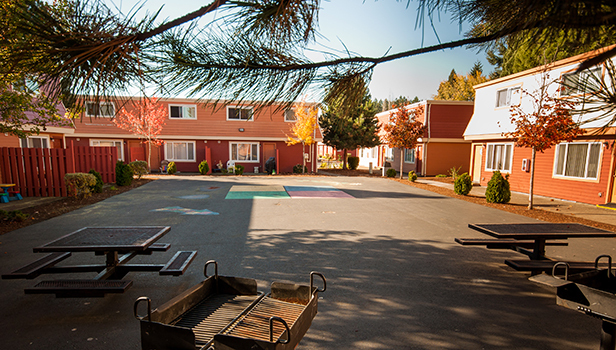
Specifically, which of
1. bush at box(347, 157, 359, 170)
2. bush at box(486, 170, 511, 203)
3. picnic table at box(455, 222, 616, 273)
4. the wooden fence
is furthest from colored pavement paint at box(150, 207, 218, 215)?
bush at box(347, 157, 359, 170)

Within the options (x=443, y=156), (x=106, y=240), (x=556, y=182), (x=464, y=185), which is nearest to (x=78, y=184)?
(x=106, y=240)

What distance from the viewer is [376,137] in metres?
29.4

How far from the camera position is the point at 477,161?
18.7 meters

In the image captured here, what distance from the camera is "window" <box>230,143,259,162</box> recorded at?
84.6 feet

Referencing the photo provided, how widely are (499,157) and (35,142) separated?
24140 mm

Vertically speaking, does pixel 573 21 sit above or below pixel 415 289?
above

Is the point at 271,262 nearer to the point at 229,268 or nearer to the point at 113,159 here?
the point at 229,268

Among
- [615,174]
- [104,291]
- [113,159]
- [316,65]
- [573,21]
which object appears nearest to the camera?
[573,21]

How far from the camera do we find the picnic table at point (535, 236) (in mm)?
4444

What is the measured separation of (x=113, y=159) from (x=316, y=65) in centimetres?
1697

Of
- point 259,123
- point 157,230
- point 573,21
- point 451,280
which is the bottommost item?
point 451,280

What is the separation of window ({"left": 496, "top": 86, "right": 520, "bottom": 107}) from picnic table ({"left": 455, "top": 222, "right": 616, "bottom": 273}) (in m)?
12.3

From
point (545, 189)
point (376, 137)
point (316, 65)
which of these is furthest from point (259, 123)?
point (316, 65)

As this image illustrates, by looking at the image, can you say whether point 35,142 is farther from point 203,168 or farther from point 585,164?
point 585,164
